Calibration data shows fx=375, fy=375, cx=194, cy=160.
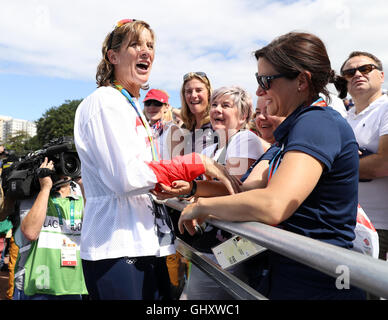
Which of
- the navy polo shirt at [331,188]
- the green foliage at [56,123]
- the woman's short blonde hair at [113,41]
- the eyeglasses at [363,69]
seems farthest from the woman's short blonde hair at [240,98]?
the green foliage at [56,123]

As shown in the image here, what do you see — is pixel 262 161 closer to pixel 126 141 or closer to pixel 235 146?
pixel 235 146

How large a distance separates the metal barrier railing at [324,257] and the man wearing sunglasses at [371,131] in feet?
5.94

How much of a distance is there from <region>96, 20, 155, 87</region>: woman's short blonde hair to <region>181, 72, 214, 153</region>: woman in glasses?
1910mm

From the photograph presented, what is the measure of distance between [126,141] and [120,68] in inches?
20.5

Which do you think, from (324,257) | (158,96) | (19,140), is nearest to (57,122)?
(19,140)

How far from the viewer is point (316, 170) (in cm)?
122

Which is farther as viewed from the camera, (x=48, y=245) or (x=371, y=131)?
(x=371, y=131)

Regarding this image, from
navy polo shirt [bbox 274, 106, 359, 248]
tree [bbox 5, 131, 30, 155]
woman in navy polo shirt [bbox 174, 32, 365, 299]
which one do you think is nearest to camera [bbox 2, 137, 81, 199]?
woman in navy polo shirt [bbox 174, 32, 365, 299]

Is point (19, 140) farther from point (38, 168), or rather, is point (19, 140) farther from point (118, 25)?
point (118, 25)

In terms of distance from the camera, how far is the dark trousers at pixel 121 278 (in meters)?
1.54

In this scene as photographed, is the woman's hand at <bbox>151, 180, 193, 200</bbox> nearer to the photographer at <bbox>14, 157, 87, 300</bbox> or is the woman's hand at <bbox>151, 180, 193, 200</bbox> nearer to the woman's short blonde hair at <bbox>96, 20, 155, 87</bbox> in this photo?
the woman's short blonde hair at <bbox>96, 20, 155, 87</bbox>

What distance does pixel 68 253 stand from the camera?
9.02 ft

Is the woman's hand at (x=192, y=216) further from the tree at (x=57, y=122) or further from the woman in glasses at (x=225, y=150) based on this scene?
the tree at (x=57, y=122)

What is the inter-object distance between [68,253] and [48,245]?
15cm
